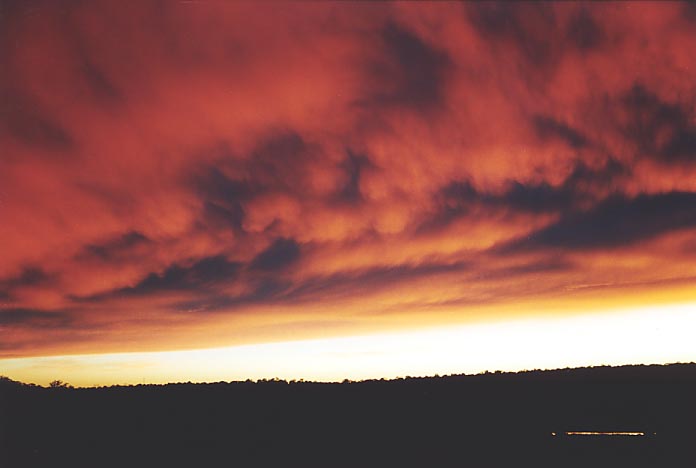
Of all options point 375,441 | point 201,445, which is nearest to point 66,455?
point 201,445

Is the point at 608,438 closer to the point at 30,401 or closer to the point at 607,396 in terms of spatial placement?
the point at 607,396

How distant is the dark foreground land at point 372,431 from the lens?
15.1m

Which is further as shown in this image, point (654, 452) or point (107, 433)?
point (107, 433)

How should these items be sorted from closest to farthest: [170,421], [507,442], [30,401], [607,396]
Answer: [507,442] < [170,421] < [607,396] < [30,401]

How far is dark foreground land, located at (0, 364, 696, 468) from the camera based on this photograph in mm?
15141

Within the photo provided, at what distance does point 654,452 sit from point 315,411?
17487 mm

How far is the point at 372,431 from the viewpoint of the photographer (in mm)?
20188

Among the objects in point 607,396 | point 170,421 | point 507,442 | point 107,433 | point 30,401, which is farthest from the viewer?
point 30,401

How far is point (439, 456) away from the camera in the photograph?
49.8 ft

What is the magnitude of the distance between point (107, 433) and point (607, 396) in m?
28.6

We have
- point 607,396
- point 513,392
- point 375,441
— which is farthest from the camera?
point 513,392

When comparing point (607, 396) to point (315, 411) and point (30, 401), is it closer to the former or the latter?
point (315, 411)

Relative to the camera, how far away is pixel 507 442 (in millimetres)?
16734

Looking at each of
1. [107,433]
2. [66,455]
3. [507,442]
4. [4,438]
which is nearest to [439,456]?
[507,442]
